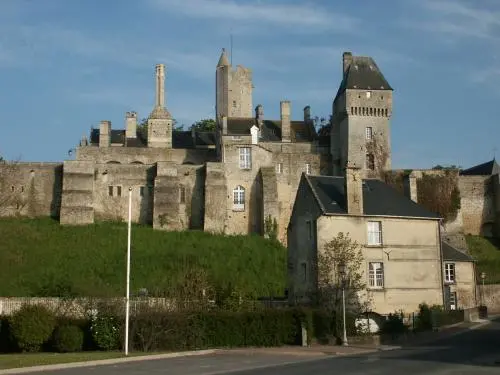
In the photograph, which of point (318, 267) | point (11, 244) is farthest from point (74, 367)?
point (11, 244)

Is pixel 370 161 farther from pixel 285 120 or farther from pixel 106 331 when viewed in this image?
pixel 106 331

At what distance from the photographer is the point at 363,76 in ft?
219

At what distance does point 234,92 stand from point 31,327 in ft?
185

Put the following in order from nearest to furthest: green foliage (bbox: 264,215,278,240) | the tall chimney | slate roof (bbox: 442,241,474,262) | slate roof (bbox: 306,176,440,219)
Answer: slate roof (bbox: 306,176,440,219)
slate roof (bbox: 442,241,474,262)
green foliage (bbox: 264,215,278,240)
the tall chimney

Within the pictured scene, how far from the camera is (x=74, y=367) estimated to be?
21406 mm

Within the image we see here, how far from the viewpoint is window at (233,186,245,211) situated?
6075 cm

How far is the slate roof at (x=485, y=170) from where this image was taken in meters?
67.6

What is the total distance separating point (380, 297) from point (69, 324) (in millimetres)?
16758

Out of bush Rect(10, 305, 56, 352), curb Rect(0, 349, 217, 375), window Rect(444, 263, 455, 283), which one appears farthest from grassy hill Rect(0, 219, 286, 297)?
curb Rect(0, 349, 217, 375)

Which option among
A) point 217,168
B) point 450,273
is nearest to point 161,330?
point 450,273

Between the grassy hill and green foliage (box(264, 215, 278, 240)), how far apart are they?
2.17m

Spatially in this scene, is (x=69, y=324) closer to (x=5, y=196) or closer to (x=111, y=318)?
(x=111, y=318)

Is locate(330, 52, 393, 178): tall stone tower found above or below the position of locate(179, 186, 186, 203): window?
above

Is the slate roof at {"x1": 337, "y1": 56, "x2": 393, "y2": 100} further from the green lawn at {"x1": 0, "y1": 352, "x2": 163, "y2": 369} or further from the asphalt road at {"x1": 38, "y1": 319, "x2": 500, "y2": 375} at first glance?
the green lawn at {"x1": 0, "y1": 352, "x2": 163, "y2": 369}
